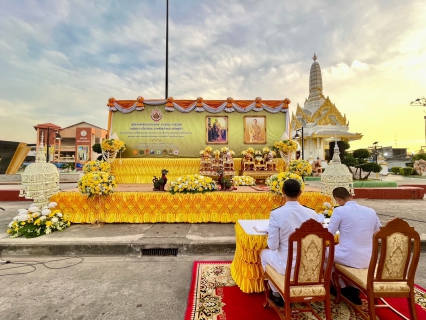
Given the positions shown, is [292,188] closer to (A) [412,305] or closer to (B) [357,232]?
(B) [357,232]

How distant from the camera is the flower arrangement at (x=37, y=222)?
478 cm

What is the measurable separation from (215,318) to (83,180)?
14.9 feet

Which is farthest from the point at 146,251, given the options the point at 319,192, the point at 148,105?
the point at 148,105

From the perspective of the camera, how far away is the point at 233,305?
261cm

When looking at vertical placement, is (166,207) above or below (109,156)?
below

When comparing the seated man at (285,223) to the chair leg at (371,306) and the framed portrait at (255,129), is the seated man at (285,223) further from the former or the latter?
the framed portrait at (255,129)

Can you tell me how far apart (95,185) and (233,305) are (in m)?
4.25

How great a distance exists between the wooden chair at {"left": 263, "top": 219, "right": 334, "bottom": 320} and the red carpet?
1.70 feet

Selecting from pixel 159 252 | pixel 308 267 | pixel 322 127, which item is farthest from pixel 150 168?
pixel 322 127

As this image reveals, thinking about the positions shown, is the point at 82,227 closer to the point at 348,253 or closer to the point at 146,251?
the point at 146,251

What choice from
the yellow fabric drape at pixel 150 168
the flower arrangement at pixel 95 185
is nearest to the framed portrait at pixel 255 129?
the yellow fabric drape at pixel 150 168

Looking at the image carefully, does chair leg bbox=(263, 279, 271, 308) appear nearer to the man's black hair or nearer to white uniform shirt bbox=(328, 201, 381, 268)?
white uniform shirt bbox=(328, 201, 381, 268)

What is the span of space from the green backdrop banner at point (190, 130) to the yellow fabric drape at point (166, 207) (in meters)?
4.73

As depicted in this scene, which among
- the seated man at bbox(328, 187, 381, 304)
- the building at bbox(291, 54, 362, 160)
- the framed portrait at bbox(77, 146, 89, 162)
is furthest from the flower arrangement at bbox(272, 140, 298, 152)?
the framed portrait at bbox(77, 146, 89, 162)
